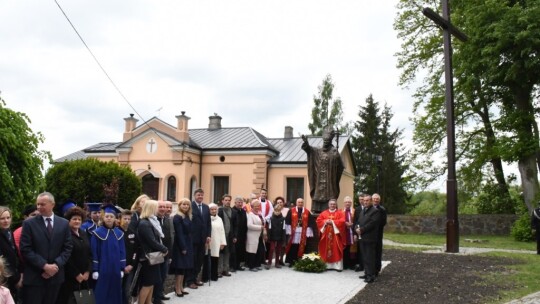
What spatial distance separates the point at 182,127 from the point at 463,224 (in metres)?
15.9

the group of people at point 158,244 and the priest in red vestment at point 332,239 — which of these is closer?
the group of people at point 158,244

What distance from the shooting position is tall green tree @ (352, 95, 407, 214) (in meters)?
37.5

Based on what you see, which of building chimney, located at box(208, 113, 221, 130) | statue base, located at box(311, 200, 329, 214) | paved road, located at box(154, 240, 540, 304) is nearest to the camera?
paved road, located at box(154, 240, 540, 304)

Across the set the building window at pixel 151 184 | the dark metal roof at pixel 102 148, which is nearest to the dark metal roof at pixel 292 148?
the building window at pixel 151 184

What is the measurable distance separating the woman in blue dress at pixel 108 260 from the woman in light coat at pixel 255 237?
4.90 metres

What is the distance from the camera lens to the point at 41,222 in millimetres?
5457

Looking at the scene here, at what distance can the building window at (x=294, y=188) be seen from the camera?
27.9 meters

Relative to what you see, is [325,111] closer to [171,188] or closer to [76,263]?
[171,188]

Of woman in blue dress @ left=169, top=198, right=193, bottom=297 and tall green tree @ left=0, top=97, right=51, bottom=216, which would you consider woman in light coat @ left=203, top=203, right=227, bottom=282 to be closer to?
woman in blue dress @ left=169, top=198, right=193, bottom=297

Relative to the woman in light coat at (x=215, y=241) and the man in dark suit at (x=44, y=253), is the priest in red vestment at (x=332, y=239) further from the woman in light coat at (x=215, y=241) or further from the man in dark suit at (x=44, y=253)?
the man in dark suit at (x=44, y=253)

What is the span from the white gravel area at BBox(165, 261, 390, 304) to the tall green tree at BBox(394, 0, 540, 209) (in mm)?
13271

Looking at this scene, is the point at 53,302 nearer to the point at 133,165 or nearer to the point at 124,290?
the point at 124,290

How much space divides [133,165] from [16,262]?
24813mm

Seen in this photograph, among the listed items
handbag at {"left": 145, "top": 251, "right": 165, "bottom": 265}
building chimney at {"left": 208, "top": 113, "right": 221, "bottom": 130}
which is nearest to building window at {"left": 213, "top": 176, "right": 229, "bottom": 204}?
building chimney at {"left": 208, "top": 113, "right": 221, "bottom": 130}
